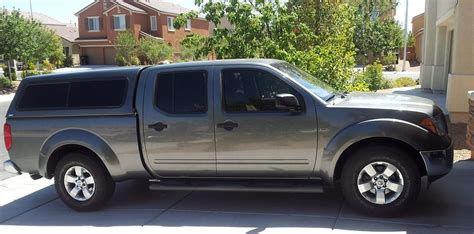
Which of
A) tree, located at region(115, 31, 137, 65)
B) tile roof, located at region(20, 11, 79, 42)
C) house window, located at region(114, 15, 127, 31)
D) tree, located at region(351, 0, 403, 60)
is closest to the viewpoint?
tree, located at region(351, 0, 403, 60)

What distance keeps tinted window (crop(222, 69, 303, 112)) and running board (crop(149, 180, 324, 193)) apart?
32.2 inches

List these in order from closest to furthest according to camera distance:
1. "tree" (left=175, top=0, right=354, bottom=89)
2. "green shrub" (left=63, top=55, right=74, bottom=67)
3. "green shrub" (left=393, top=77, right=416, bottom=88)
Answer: "tree" (left=175, top=0, right=354, bottom=89) < "green shrub" (left=393, top=77, right=416, bottom=88) < "green shrub" (left=63, top=55, right=74, bottom=67)

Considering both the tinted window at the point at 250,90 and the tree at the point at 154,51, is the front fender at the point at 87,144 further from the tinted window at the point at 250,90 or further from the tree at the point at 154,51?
the tree at the point at 154,51

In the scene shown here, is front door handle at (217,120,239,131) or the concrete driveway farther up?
front door handle at (217,120,239,131)

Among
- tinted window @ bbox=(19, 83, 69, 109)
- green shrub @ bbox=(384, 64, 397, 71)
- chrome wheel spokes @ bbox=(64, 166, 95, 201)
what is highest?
tinted window @ bbox=(19, 83, 69, 109)

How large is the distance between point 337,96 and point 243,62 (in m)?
1.17

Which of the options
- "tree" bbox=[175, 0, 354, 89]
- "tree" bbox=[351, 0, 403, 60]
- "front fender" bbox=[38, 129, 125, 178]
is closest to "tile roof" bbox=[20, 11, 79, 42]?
"tree" bbox=[351, 0, 403, 60]

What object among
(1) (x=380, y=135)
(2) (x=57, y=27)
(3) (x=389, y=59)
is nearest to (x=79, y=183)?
(1) (x=380, y=135)

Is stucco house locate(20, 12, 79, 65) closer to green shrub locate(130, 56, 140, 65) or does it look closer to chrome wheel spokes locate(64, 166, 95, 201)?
green shrub locate(130, 56, 140, 65)

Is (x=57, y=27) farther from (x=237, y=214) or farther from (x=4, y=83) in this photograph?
(x=237, y=214)

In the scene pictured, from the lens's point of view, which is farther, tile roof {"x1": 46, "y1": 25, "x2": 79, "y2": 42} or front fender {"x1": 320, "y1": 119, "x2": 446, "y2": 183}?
tile roof {"x1": 46, "y1": 25, "x2": 79, "y2": 42}

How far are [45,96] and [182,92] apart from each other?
→ 1857 mm

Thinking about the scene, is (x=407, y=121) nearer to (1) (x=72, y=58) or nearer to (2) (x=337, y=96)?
(2) (x=337, y=96)

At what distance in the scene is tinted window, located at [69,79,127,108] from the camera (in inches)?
237
